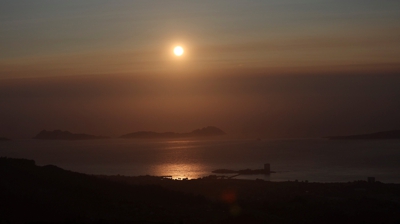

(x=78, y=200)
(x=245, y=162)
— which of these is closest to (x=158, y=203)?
(x=78, y=200)

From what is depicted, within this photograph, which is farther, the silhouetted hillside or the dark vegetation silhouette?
Answer: the dark vegetation silhouette

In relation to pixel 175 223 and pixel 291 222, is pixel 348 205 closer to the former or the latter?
pixel 291 222

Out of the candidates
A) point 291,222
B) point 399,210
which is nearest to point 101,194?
point 291,222

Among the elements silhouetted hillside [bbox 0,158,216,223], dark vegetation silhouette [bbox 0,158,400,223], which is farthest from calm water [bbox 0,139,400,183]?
silhouetted hillside [bbox 0,158,216,223]

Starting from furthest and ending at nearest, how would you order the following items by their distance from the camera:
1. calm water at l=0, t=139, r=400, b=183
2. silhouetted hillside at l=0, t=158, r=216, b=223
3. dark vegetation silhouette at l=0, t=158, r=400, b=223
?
calm water at l=0, t=139, r=400, b=183, dark vegetation silhouette at l=0, t=158, r=400, b=223, silhouetted hillside at l=0, t=158, r=216, b=223

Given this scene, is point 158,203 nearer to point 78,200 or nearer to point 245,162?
point 78,200

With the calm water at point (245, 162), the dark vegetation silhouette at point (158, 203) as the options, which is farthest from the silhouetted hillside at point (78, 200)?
the calm water at point (245, 162)

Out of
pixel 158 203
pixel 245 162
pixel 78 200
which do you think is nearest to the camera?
pixel 78 200

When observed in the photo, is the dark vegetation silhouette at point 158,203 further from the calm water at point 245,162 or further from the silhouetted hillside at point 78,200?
the calm water at point 245,162

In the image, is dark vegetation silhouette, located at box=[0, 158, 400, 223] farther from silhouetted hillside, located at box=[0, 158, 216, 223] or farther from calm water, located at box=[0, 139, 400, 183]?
calm water, located at box=[0, 139, 400, 183]
